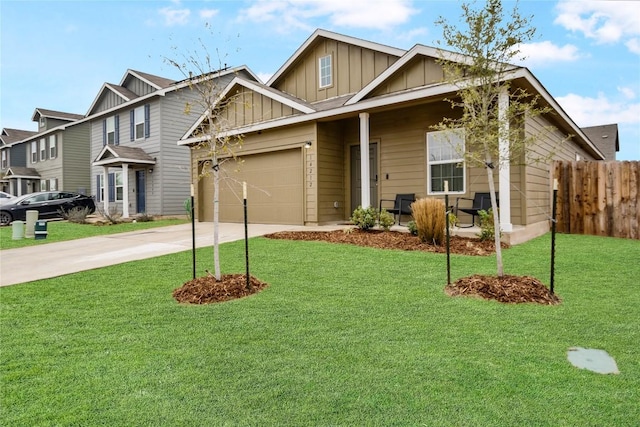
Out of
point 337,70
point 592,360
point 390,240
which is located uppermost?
point 337,70

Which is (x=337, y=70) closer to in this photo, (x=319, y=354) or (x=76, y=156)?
(x=319, y=354)

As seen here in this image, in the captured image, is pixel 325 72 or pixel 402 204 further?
pixel 325 72

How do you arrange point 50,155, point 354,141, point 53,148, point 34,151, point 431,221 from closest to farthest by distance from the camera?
point 431,221
point 354,141
point 53,148
point 50,155
point 34,151

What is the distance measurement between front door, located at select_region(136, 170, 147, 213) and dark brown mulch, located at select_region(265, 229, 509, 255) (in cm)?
1118

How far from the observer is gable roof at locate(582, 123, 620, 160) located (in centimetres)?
2189

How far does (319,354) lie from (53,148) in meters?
27.3

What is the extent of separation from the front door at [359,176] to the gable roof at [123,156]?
32.3 feet

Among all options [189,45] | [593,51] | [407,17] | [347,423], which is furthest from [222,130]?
[593,51]

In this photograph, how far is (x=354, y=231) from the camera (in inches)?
323

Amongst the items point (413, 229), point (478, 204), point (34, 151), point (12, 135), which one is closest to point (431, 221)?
point (413, 229)

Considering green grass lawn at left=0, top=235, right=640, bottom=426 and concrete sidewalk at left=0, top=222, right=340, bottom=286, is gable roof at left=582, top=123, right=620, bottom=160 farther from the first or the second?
concrete sidewalk at left=0, top=222, right=340, bottom=286

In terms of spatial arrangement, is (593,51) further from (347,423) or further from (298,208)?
(347,423)

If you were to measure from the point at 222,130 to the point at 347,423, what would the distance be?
135 inches

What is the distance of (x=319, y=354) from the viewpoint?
2.59 meters
